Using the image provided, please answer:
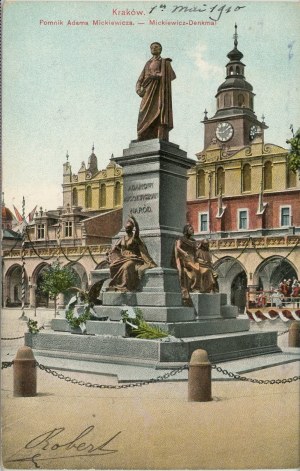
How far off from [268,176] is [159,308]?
26.6 meters

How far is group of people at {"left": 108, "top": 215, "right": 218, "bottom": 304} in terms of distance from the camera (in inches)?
508

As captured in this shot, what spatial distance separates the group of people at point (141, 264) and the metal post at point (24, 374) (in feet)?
12.3

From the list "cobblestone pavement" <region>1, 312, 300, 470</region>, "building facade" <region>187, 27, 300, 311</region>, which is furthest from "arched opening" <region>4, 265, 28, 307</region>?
"cobblestone pavement" <region>1, 312, 300, 470</region>

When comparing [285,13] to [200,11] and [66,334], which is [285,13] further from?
[66,334]

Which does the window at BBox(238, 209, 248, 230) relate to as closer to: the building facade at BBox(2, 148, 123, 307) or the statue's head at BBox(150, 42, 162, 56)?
the building facade at BBox(2, 148, 123, 307)

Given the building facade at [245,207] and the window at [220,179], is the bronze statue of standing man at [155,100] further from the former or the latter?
the window at [220,179]

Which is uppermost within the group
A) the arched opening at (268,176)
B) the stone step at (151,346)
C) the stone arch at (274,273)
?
the arched opening at (268,176)

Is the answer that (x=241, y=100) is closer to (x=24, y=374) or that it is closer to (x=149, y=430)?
(x=24, y=374)

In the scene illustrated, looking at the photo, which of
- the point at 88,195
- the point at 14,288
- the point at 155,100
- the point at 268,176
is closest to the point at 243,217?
the point at 268,176

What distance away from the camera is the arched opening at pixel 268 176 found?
122ft

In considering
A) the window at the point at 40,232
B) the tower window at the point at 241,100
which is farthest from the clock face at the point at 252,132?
the window at the point at 40,232

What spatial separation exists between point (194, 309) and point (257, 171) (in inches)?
1042
